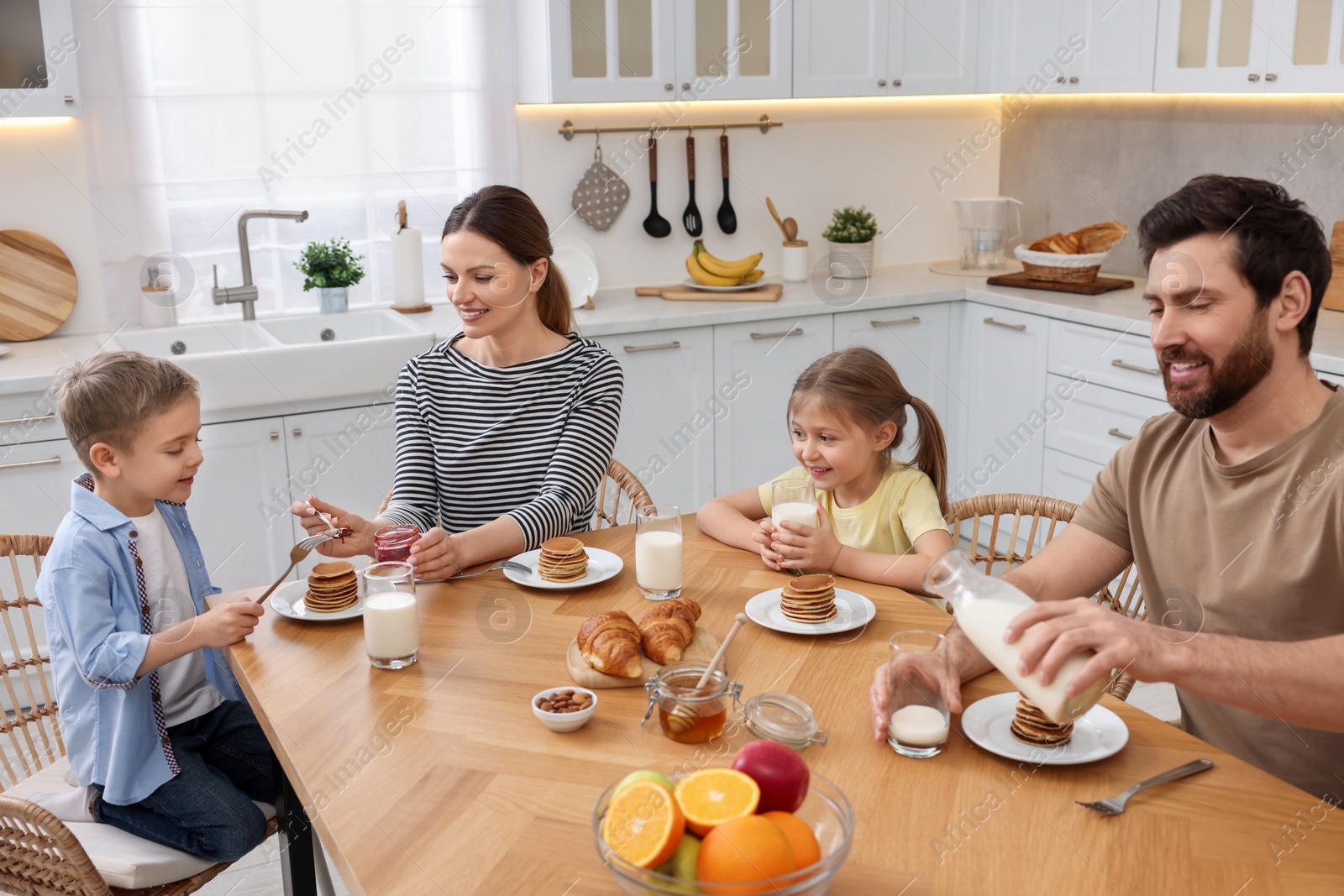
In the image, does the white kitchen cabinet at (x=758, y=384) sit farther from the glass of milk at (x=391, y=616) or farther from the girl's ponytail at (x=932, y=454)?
the glass of milk at (x=391, y=616)

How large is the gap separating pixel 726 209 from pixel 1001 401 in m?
1.16

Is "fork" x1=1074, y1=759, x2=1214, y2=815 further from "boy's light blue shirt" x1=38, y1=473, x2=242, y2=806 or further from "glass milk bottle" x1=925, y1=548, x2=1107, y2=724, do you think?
"boy's light blue shirt" x1=38, y1=473, x2=242, y2=806

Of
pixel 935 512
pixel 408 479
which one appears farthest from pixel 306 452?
pixel 935 512

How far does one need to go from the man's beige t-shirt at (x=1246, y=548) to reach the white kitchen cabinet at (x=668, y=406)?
197 centimetres

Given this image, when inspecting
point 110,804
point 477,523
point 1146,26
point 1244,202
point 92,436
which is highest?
point 1146,26

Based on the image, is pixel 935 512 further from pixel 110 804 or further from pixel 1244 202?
pixel 110 804

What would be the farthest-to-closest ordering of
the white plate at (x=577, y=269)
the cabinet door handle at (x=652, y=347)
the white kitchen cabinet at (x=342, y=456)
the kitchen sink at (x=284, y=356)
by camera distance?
the white plate at (x=577, y=269), the cabinet door handle at (x=652, y=347), the white kitchen cabinet at (x=342, y=456), the kitchen sink at (x=284, y=356)

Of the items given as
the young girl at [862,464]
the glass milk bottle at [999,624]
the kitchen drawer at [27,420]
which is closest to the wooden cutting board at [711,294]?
the young girl at [862,464]

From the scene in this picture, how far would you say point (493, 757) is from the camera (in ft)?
4.21

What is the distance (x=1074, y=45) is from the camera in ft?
12.3

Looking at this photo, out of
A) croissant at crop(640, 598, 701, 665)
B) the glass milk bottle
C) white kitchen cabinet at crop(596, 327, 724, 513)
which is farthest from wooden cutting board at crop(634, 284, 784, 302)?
the glass milk bottle

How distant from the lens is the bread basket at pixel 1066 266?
144 inches

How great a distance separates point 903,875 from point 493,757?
467 millimetres

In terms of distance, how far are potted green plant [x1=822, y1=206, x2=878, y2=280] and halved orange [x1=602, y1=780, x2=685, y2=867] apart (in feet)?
10.7
